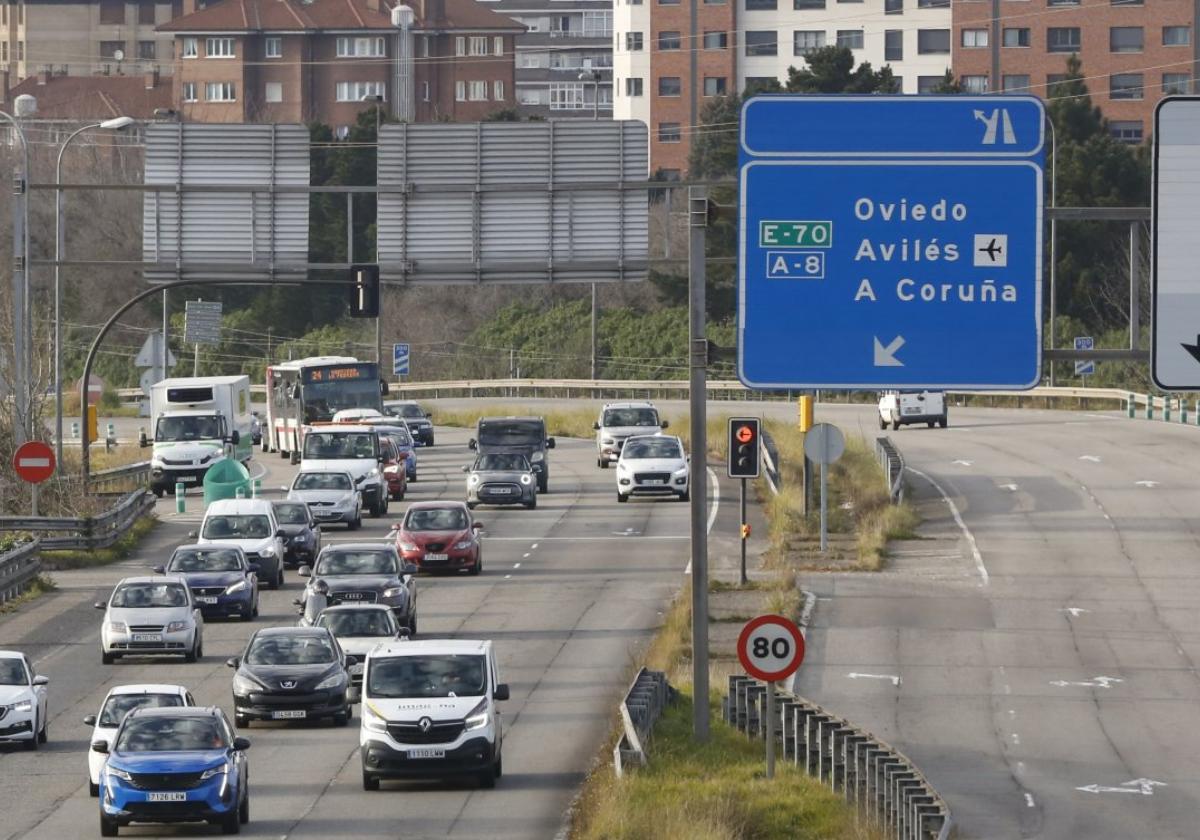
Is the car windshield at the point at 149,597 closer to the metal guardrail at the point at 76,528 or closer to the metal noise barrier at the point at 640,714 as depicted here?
the metal noise barrier at the point at 640,714

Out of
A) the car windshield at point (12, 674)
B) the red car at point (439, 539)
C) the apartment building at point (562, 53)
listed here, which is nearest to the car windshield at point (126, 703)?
the car windshield at point (12, 674)

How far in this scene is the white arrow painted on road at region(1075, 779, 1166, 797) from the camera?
82.7 ft

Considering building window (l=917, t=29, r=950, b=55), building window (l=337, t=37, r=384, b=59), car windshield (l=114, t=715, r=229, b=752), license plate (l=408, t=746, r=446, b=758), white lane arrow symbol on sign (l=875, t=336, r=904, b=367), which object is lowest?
license plate (l=408, t=746, r=446, b=758)

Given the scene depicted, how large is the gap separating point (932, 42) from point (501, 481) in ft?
231

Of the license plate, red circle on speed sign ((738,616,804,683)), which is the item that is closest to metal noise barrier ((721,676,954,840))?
red circle on speed sign ((738,616,804,683))

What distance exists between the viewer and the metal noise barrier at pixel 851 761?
19.9 meters

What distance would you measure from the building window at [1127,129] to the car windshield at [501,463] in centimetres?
6368

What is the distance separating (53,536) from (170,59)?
13107 cm

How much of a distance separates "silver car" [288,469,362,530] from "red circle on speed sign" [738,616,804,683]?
31147mm

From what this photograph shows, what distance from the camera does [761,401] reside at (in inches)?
3686

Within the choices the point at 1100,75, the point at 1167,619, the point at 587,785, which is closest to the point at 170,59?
the point at 1100,75

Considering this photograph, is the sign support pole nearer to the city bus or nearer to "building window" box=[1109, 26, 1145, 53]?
the city bus

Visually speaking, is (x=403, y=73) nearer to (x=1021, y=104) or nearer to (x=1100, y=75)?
(x=1100, y=75)

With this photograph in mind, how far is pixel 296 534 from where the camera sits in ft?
154
